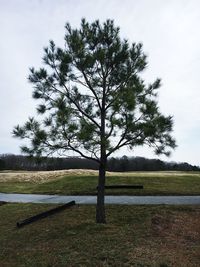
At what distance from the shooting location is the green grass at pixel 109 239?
880cm

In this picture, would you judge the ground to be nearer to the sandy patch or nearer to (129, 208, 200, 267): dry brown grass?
(129, 208, 200, 267): dry brown grass

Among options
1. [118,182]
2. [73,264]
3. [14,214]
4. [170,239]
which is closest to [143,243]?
[170,239]

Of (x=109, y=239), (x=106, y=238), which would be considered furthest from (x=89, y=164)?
(x=109, y=239)

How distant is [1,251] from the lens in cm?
1046

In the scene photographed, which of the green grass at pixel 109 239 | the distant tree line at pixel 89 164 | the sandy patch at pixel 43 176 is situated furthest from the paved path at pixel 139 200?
the sandy patch at pixel 43 176

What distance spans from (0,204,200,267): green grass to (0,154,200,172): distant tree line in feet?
6.61

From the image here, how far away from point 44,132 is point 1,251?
3884 mm

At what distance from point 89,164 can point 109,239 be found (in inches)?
2111

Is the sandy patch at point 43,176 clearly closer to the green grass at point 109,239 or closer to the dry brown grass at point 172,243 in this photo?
the green grass at point 109,239

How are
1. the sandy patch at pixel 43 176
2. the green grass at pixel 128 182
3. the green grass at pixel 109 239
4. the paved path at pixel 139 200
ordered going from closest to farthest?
the green grass at pixel 109 239 < the paved path at pixel 139 200 < the green grass at pixel 128 182 < the sandy patch at pixel 43 176

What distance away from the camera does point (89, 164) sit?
209ft

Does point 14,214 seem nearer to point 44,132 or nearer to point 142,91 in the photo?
point 44,132

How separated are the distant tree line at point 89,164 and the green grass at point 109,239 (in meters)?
2.02

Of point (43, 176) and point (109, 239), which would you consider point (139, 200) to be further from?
point (43, 176)
